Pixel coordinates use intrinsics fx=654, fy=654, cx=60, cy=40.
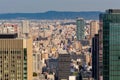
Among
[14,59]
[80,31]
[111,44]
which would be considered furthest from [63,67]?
[80,31]

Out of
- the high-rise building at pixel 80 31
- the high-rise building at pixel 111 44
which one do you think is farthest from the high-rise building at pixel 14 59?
the high-rise building at pixel 80 31

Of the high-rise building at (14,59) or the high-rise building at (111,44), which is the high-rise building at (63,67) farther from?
the high-rise building at (14,59)

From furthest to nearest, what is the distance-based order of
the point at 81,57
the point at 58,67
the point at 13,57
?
the point at 81,57, the point at 58,67, the point at 13,57

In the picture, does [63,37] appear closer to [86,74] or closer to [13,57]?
[86,74]

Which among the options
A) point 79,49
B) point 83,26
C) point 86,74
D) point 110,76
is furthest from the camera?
point 83,26

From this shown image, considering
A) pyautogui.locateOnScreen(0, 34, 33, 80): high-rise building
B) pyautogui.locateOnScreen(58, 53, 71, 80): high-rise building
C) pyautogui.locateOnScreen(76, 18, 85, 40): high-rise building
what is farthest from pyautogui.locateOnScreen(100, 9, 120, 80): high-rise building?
pyautogui.locateOnScreen(76, 18, 85, 40): high-rise building

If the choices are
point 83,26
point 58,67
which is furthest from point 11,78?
point 83,26

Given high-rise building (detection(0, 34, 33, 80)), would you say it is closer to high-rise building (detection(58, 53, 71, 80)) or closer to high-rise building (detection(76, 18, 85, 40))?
high-rise building (detection(58, 53, 71, 80))

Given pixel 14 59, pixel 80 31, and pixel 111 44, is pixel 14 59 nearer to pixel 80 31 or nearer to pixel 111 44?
pixel 111 44
